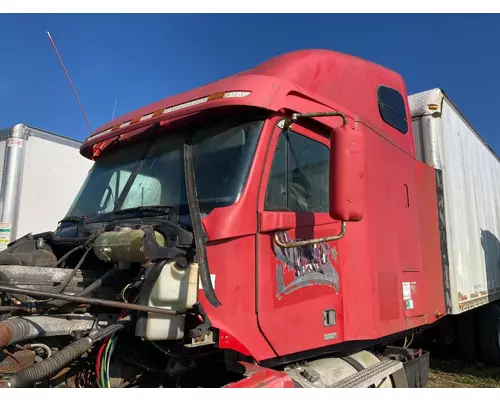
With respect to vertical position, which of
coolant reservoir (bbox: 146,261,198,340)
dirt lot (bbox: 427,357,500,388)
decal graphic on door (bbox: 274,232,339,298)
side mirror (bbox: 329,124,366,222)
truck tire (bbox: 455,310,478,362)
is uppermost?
side mirror (bbox: 329,124,366,222)

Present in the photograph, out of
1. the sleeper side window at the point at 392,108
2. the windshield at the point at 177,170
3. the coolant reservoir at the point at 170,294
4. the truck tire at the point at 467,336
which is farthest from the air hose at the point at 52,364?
the truck tire at the point at 467,336

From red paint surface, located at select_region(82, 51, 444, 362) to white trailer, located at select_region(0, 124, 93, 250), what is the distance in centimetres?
311

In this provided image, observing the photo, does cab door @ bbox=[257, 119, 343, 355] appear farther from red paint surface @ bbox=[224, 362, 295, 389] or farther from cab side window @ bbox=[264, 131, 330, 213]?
red paint surface @ bbox=[224, 362, 295, 389]

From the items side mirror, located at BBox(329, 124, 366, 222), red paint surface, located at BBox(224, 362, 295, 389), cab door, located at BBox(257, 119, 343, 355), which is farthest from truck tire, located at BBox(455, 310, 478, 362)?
red paint surface, located at BBox(224, 362, 295, 389)

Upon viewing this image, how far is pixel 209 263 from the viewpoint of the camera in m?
2.66

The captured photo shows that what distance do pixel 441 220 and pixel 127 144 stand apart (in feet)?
10.9

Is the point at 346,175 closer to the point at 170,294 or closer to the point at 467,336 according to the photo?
the point at 170,294

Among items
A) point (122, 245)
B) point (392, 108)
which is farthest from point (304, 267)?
point (392, 108)

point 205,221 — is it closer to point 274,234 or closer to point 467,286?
point 274,234

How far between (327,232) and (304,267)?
0.35 meters

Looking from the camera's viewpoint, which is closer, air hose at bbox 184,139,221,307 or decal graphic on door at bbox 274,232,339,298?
air hose at bbox 184,139,221,307

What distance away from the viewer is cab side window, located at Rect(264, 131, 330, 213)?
3.07 meters

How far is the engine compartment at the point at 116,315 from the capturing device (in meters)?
2.45

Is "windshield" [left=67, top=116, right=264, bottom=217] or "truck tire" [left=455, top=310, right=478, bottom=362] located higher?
"windshield" [left=67, top=116, right=264, bottom=217]
